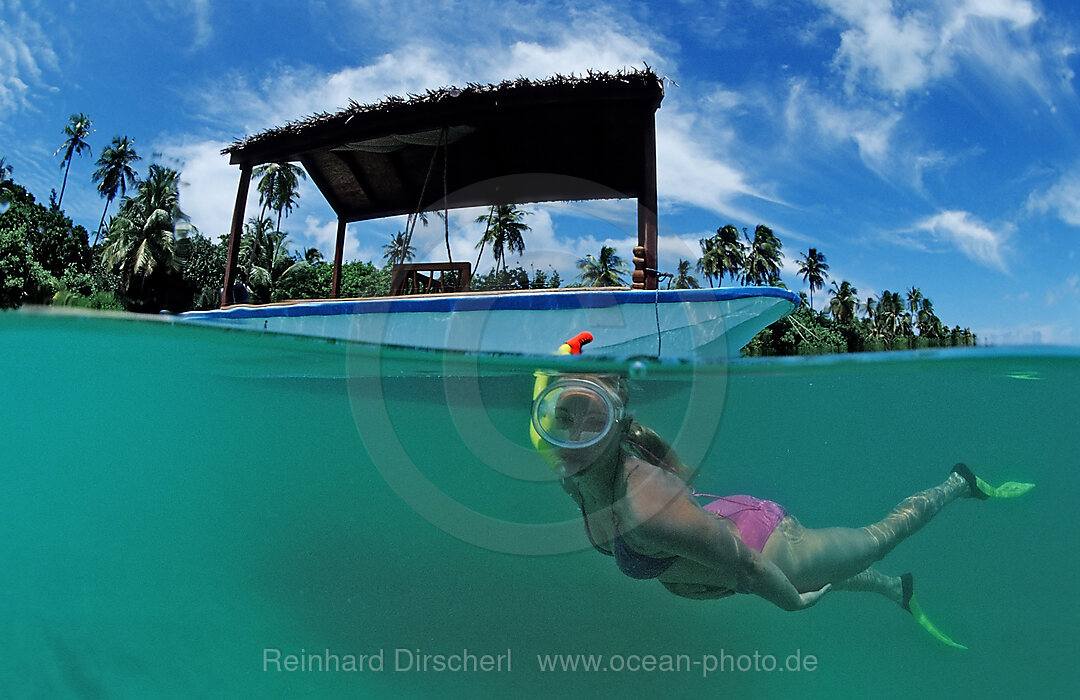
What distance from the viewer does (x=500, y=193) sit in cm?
1020

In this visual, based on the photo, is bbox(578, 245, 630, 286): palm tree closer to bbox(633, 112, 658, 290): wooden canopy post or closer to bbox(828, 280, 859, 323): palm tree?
bbox(633, 112, 658, 290): wooden canopy post

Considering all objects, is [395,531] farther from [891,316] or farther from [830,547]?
[891,316]

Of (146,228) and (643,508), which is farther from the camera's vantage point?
(146,228)

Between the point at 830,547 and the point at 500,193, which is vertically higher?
the point at 500,193

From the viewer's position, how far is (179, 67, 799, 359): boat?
20.5ft

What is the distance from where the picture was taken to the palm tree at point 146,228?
114 feet

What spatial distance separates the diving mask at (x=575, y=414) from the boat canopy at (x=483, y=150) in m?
3.51

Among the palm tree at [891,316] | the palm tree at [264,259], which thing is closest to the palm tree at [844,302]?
the palm tree at [891,316]

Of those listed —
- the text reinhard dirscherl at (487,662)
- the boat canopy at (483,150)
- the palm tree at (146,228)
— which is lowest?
the text reinhard dirscherl at (487,662)

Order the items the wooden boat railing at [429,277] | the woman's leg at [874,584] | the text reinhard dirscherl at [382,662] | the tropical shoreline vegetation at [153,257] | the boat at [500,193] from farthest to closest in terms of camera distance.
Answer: the tropical shoreline vegetation at [153,257]
the wooden boat railing at [429,277]
the boat at [500,193]
the text reinhard dirscherl at [382,662]
the woman's leg at [874,584]

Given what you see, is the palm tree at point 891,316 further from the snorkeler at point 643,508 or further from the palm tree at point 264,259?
the snorkeler at point 643,508

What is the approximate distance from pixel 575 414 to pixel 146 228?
40.6 metres

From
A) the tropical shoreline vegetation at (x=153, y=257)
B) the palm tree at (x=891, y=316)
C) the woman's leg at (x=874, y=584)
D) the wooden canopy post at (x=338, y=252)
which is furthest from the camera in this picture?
the palm tree at (x=891, y=316)

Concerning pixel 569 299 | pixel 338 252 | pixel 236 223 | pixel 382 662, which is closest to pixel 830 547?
pixel 569 299
